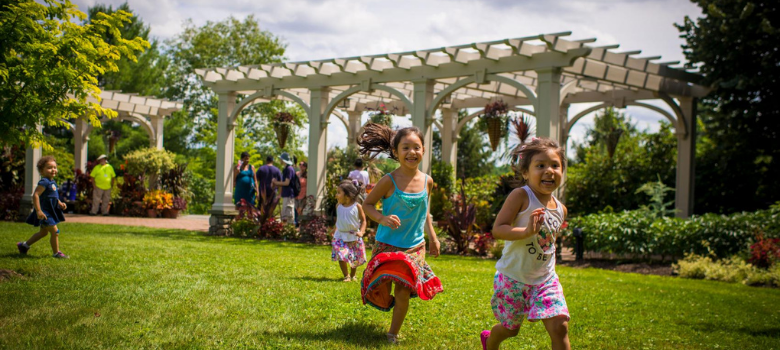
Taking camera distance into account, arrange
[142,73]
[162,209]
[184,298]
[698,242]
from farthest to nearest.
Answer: [142,73] < [162,209] < [698,242] < [184,298]

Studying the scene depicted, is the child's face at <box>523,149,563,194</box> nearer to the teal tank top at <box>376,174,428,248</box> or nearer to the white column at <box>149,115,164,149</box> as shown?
the teal tank top at <box>376,174,428,248</box>

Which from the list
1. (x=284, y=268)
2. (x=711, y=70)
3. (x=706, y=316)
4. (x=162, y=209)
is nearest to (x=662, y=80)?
(x=711, y=70)

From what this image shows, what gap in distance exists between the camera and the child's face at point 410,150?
488 centimetres

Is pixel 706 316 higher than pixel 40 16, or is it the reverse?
pixel 40 16

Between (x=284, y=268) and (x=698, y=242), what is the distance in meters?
7.06

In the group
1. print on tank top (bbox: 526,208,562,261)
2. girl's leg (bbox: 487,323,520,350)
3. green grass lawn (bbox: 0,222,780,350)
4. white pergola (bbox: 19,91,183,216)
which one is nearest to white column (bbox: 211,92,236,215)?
white pergola (bbox: 19,91,183,216)

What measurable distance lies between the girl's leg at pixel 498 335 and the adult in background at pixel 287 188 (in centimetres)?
1100

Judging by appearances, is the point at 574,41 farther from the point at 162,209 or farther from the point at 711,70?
the point at 162,209

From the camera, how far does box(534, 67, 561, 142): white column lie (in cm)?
1140

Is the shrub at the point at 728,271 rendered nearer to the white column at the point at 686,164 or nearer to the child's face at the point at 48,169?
the white column at the point at 686,164

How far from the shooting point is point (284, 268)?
28.1ft

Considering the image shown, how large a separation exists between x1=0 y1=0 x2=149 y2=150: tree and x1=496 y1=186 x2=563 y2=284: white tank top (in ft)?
16.2

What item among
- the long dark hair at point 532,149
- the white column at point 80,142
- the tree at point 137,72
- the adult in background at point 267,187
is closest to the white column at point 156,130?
the white column at point 80,142

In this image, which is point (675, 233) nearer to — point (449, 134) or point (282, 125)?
point (449, 134)
